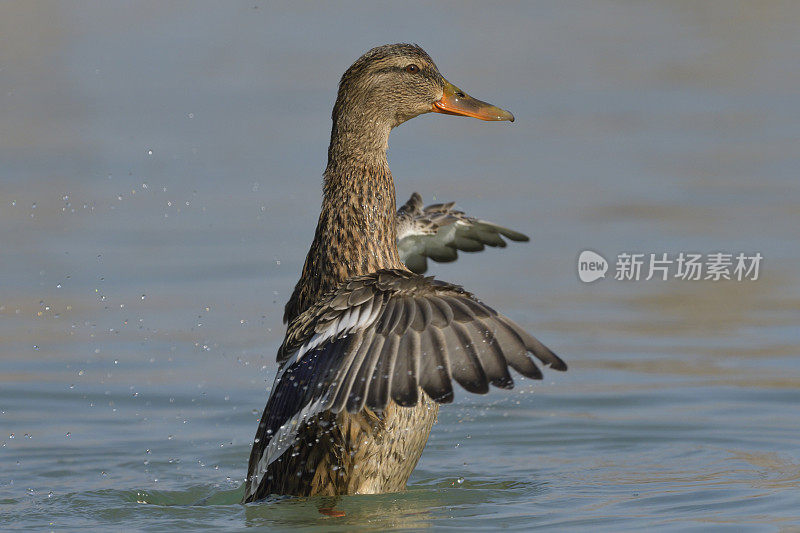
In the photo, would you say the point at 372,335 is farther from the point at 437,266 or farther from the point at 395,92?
the point at 437,266

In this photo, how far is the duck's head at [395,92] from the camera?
7.10m

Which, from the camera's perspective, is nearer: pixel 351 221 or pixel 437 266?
pixel 351 221

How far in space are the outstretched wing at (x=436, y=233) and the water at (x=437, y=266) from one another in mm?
1048

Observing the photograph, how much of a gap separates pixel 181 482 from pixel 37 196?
467 cm

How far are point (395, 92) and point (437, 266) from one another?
3462 mm

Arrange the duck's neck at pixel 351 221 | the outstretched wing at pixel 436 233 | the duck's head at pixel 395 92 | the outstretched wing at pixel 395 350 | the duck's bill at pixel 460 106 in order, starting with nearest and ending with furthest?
the outstretched wing at pixel 395 350
the duck's neck at pixel 351 221
the duck's head at pixel 395 92
the duck's bill at pixel 460 106
the outstretched wing at pixel 436 233

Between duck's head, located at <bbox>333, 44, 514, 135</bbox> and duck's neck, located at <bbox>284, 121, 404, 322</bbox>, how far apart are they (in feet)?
0.42

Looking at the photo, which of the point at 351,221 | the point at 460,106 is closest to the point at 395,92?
the point at 460,106

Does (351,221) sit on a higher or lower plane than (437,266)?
higher

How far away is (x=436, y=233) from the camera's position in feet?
27.0

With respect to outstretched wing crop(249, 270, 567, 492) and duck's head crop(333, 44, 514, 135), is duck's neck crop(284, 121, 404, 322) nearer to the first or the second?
duck's head crop(333, 44, 514, 135)

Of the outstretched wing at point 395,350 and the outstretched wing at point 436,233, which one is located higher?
the outstretched wing at point 436,233

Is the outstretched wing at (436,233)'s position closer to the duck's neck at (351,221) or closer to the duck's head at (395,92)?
the duck's head at (395,92)

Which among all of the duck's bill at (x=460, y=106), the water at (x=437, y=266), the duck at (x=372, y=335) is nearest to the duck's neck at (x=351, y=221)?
the duck at (x=372, y=335)
